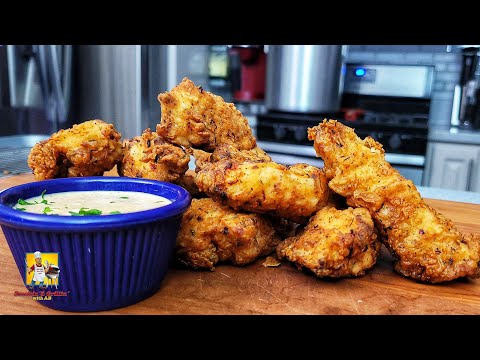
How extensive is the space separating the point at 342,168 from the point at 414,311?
1.72ft

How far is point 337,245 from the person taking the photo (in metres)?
1.53

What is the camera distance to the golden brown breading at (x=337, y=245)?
1.53m

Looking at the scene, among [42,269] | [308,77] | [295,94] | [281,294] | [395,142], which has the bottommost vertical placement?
[281,294]

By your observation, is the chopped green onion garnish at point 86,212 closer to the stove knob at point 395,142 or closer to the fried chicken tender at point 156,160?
the fried chicken tender at point 156,160

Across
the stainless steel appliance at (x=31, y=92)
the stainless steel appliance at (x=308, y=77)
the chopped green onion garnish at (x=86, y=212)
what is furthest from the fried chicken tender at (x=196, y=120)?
the stainless steel appliance at (x=308, y=77)

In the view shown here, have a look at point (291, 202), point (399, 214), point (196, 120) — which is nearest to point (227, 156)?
point (196, 120)

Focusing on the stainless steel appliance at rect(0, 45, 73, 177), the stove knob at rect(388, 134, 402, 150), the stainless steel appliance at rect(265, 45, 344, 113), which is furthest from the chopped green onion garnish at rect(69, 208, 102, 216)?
the stainless steel appliance at rect(265, 45, 344, 113)

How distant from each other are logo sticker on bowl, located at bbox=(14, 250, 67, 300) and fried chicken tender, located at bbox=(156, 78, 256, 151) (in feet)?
2.21

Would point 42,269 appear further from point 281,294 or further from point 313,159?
point 313,159

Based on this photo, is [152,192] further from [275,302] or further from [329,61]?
[329,61]

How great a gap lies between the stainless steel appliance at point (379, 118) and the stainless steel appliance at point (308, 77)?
0.12 m

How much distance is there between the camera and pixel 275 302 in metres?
1.45

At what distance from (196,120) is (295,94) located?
338 cm
